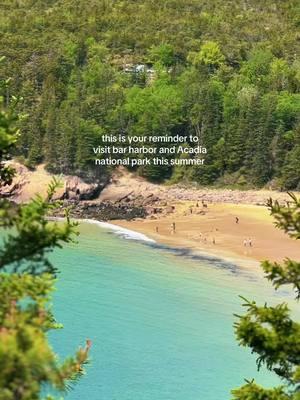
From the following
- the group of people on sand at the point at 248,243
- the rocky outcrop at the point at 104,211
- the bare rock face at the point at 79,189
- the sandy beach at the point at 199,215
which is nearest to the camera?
the sandy beach at the point at 199,215

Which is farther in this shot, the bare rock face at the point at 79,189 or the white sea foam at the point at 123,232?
the bare rock face at the point at 79,189

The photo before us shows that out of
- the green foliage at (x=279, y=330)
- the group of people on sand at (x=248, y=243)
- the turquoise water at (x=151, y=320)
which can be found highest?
the green foliage at (x=279, y=330)

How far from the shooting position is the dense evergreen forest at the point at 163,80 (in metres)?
83.7

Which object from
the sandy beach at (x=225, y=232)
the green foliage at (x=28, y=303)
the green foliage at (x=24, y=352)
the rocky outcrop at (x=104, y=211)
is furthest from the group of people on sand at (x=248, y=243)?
the green foliage at (x=24, y=352)

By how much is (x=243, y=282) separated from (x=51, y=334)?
16239mm

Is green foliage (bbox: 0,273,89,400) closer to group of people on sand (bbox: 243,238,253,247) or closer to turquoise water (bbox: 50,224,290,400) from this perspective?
turquoise water (bbox: 50,224,290,400)

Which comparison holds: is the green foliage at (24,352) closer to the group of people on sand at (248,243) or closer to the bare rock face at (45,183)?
the group of people on sand at (248,243)

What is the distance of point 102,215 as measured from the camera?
74188mm

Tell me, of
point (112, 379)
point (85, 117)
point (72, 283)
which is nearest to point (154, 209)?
point (85, 117)

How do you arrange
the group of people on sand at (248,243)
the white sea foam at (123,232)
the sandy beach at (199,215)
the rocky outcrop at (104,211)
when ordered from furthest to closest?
the rocky outcrop at (104,211) → the white sea foam at (123,232) → the group of people on sand at (248,243) → the sandy beach at (199,215)

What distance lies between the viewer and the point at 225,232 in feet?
210

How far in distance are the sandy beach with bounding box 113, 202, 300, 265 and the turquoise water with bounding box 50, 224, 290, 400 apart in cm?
391

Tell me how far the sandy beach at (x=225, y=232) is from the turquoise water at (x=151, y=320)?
154 inches

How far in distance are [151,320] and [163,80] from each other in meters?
63.1
